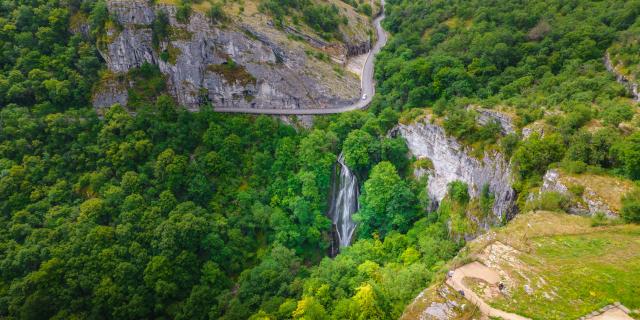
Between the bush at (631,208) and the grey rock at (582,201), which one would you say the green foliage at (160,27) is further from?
the bush at (631,208)

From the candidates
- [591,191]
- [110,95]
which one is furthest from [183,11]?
[591,191]

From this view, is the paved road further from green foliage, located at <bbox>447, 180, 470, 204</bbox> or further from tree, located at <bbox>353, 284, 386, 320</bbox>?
tree, located at <bbox>353, 284, 386, 320</bbox>

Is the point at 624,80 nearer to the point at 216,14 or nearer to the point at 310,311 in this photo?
the point at 310,311

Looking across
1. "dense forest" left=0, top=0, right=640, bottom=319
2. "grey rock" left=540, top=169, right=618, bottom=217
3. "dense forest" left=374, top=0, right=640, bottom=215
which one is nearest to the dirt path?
"dense forest" left=0, top=0, right=640, bottom=319

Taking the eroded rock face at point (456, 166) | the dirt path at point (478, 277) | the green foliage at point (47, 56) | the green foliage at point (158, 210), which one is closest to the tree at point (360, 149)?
the green foliage at point (158, 210)

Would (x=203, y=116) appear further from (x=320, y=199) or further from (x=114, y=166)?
(x=320, y=199)

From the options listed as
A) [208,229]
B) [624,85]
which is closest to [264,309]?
[208,229]
